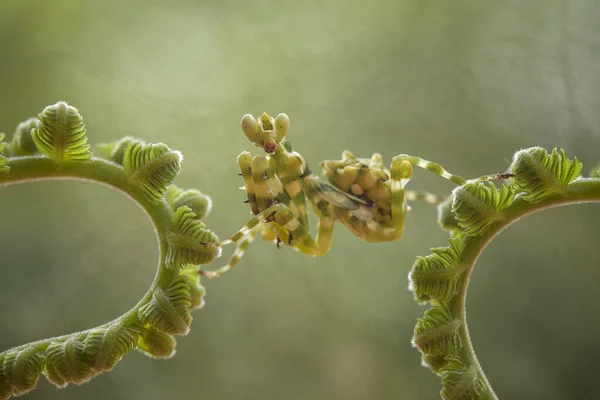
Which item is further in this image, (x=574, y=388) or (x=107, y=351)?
(x=574, y=388)

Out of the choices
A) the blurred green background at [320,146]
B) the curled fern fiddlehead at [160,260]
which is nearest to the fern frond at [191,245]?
the curled fern fiddlehead at [160,260]

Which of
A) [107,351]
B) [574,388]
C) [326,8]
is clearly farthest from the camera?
[326,8]

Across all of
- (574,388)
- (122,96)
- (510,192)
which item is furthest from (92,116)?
(574,388)

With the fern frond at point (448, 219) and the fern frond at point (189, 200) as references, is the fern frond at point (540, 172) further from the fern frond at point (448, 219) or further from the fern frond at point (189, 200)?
the fern frond at point (189, 200)

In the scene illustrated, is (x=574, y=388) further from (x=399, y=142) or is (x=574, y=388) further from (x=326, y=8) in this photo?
(x=326, y=8)

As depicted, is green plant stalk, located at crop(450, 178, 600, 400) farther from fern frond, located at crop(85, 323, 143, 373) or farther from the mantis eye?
fern frond, located at crop(85, 323, 143, 373)

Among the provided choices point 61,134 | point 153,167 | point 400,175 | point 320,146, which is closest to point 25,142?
point 61,134

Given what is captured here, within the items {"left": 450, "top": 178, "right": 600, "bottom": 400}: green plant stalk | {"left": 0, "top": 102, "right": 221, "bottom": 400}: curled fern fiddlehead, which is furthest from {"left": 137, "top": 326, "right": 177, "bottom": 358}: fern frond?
{"left": 450, "top": 178, "right": 600, "bottom": 400}: green plant stalk

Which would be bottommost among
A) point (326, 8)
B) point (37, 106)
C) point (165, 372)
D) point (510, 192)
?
point (165, 372)
